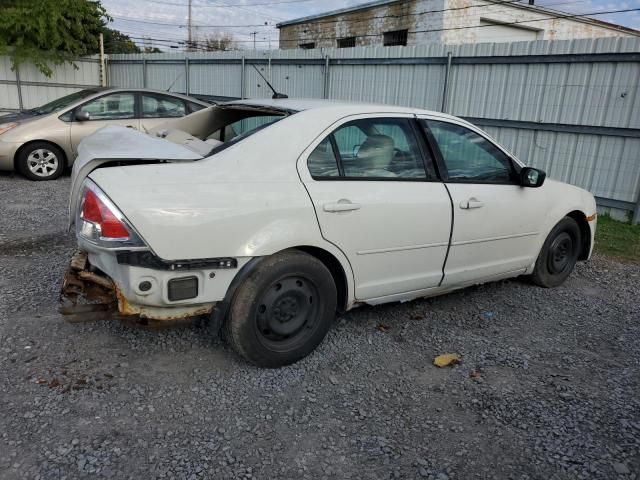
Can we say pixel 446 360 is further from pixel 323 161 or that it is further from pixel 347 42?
pixel 347 42

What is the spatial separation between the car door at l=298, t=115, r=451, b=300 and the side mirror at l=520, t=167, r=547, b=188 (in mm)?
871

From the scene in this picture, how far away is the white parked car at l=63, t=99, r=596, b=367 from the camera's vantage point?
2932 millimetres

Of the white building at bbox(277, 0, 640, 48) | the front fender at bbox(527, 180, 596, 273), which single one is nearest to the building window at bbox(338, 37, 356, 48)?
the white building at bbox(277, 0, 640, 48)

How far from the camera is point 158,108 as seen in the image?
955 cm

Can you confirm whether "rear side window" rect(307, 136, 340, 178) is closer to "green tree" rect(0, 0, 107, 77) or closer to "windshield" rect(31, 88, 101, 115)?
"windshield" rect(31, 88, 101, 115)

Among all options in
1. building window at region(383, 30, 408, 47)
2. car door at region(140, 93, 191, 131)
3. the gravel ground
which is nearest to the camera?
the gravel ground

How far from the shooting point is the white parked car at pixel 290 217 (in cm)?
293

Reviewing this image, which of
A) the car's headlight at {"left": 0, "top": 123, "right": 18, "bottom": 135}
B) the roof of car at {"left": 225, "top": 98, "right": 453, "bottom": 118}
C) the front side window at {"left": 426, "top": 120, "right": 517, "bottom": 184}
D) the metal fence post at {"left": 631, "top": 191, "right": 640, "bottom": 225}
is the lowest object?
the metal fence post at {"left": 631, "top": 191, "right": 640, "bottom": 225}

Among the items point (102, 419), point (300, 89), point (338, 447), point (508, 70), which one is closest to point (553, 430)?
point (338, 447)

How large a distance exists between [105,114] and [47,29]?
23.8 feet

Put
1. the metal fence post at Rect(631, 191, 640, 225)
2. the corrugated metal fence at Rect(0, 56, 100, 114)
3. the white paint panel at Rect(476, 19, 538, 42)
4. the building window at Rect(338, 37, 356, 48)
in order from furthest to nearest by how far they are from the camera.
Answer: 1. the building window at Rect(338, 37, 356, 48)
2. the white paint panel at Rect(476, 19, 538, 42)
3. the corrugated metal fence at Rect(0, 56, 100, 114)
4. the metal fence post at Rect(631, 191, 640, 225)

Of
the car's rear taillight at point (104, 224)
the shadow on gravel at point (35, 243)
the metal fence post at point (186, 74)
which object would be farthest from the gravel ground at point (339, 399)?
the metal fence post at point (186, 74)

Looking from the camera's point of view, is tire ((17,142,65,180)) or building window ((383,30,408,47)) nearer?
tire ((17,142,65,180))

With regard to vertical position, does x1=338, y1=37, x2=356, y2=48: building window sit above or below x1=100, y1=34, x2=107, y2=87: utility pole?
above
